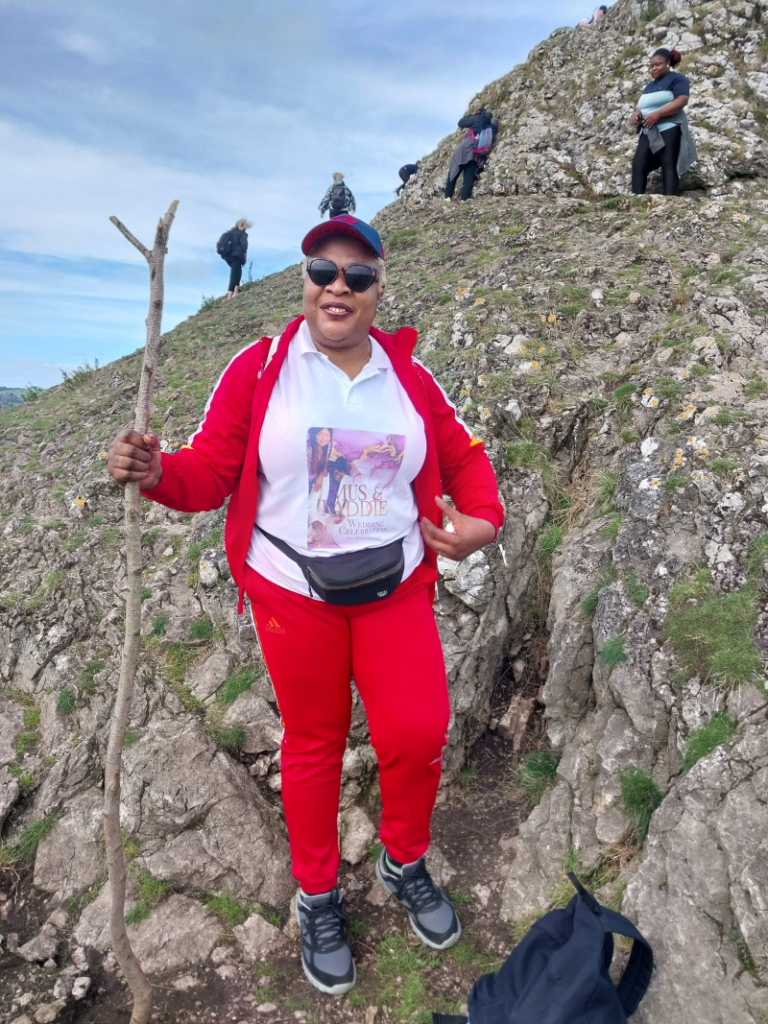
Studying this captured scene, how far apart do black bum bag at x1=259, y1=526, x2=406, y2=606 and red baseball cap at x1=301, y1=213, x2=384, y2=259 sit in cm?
149

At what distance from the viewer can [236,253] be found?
56.4 feet

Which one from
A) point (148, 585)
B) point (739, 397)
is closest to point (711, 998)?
point (739, 397)

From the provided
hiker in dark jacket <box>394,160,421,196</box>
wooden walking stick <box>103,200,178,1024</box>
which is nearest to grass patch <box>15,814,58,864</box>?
wooden walking stick <box>103,200,178,1024</box>

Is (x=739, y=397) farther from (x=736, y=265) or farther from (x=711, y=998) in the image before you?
(x=711, y=998)

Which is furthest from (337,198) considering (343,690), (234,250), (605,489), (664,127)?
(343,690)

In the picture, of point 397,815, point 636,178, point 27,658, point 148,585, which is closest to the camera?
point 397,815

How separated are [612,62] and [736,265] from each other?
392 inches

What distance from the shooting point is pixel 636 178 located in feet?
37.4

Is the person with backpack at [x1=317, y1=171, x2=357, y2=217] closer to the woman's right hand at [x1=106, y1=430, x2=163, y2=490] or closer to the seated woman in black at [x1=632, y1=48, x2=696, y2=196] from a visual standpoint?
the seated woman in black at [x1=632, y1=48, x2=696, y2=196]

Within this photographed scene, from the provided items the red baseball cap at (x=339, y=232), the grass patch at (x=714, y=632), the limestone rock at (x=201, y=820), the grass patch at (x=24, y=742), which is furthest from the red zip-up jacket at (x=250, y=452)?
the grass patch at (x=24, y=742)

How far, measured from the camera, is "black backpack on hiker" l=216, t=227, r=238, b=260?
54.7 feet

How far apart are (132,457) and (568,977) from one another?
9.83 feet

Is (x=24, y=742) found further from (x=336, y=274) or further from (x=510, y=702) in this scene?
(x=336, y=274)

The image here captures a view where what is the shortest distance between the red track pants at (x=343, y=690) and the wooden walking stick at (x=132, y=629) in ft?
2.00
